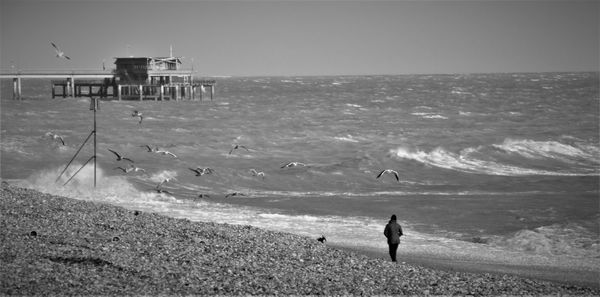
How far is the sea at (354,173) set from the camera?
19328mm

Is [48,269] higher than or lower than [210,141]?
higher

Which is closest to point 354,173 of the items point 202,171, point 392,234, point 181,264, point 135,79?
point 202,171

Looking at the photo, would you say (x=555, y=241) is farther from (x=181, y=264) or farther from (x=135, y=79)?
(x=135, y=79)

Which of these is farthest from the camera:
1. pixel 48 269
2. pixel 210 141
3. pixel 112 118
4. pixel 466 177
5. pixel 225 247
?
pixel 112 118

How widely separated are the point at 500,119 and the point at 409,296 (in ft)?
168

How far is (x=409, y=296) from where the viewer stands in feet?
37.3

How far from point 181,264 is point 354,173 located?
20.1 m

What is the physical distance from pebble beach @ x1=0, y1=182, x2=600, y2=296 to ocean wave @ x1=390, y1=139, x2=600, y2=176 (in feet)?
64.8

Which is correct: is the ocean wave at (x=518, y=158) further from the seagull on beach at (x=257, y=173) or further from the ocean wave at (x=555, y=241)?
the ocean wave at (x=555, y=241)

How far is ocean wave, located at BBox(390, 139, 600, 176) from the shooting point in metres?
33.3

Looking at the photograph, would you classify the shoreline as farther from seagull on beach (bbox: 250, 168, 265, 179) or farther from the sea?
seagull on beach (bbox: 250, 168, 265, 179)

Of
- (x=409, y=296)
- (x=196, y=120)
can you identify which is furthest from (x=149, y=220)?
(x=196, y=120)

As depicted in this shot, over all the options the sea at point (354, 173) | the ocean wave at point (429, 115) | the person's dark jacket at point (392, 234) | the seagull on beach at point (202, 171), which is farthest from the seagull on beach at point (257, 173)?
the ocean wave at point (429, 115)

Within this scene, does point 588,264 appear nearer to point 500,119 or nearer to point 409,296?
point 409,296
